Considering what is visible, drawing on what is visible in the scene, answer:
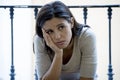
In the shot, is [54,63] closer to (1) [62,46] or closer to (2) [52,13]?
(1) [62,46]

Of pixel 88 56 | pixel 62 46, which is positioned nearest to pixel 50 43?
pixel 62 46

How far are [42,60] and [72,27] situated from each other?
10.3 inches

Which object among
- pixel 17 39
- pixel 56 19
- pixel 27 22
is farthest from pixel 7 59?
pixel 56 19

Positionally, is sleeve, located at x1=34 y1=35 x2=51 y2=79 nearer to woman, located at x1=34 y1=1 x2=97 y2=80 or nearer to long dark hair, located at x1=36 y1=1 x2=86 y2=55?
woman, located at x1=34 y1=1 x2=97 y2=80

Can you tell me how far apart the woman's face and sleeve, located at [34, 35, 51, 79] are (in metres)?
0.14

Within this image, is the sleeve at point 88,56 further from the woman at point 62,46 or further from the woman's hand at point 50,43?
the woman's hand at point 50,43

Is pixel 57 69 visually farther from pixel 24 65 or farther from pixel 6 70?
pixel 24 65

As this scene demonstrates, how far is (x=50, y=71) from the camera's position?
1.56 metres

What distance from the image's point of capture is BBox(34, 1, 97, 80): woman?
1481mm

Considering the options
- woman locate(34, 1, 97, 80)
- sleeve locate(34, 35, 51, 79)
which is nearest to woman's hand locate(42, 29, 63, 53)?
woman locate(34, 1, 97, 80)

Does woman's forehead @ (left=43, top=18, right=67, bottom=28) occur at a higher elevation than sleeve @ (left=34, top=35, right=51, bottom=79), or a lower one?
higher

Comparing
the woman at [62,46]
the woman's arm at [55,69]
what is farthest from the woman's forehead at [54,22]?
the woman's arm at [55,69]

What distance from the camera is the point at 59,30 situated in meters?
1.49

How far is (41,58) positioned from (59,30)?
23cm
